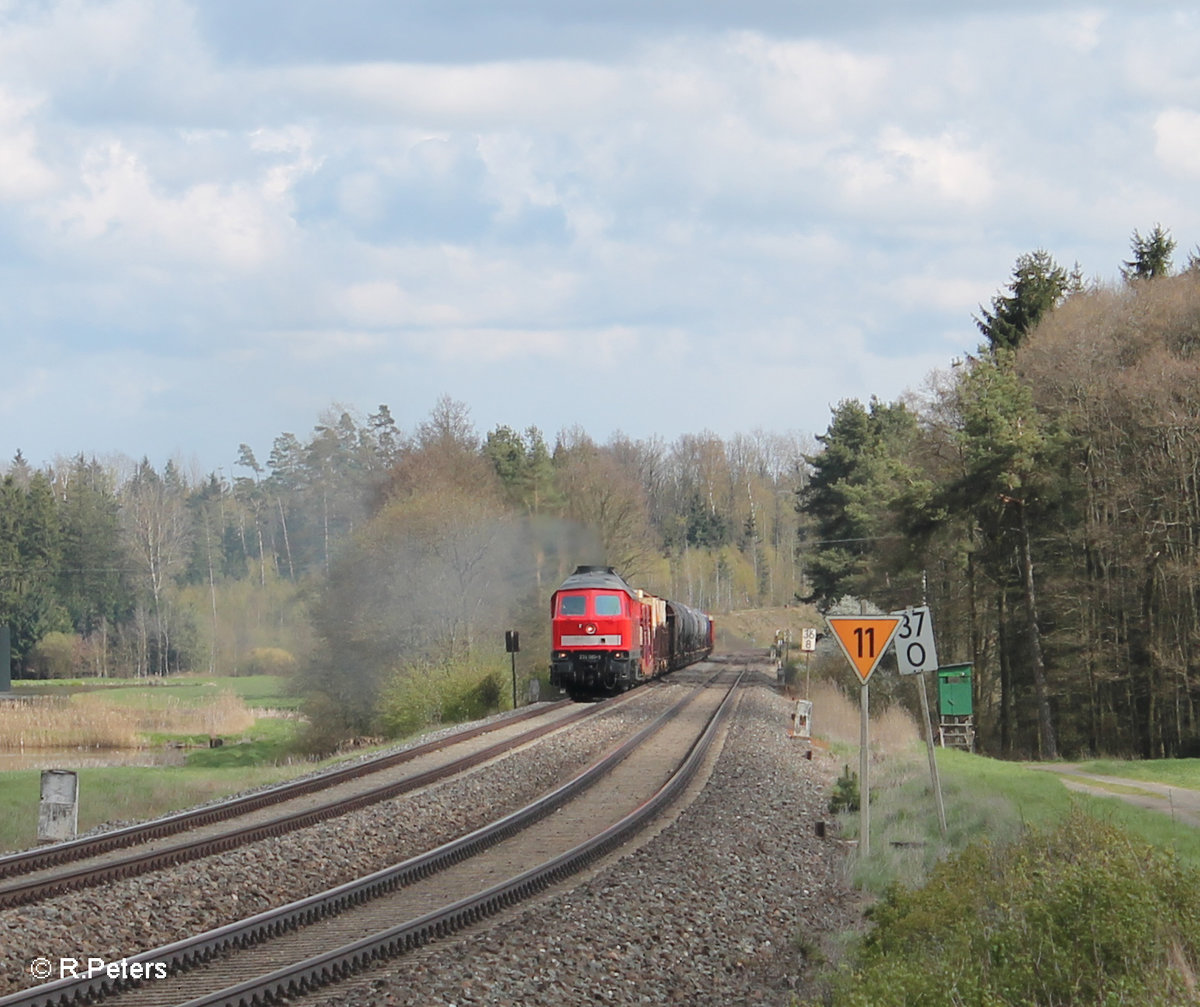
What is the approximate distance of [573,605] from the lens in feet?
112

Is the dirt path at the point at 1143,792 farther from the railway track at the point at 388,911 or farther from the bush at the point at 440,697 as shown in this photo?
the bush at the point at 440,697

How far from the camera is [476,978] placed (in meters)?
8.05

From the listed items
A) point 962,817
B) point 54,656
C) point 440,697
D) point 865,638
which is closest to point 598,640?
point 440,697

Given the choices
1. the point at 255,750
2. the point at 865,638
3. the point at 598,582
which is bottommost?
the point at 255,750

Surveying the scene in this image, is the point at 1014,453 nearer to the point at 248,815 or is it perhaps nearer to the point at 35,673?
the point at 248,815

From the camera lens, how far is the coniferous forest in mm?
31406

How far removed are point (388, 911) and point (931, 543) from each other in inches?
1203

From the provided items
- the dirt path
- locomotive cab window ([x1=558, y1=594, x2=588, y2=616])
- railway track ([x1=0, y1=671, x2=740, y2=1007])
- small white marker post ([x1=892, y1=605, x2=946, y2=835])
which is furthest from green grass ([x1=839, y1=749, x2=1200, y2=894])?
locomotive cab window ([x1=558, y1=594, x2=588, y2=616])

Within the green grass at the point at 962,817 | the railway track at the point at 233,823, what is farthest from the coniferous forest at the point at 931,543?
the railway track at the point at 233,823

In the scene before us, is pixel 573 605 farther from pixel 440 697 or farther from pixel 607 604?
pixel 440 697

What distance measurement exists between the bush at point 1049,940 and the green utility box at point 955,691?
72.4ft

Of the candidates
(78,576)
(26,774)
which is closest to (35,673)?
(78,576)

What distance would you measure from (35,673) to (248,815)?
73336mm

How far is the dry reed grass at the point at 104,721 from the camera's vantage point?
42812mm
